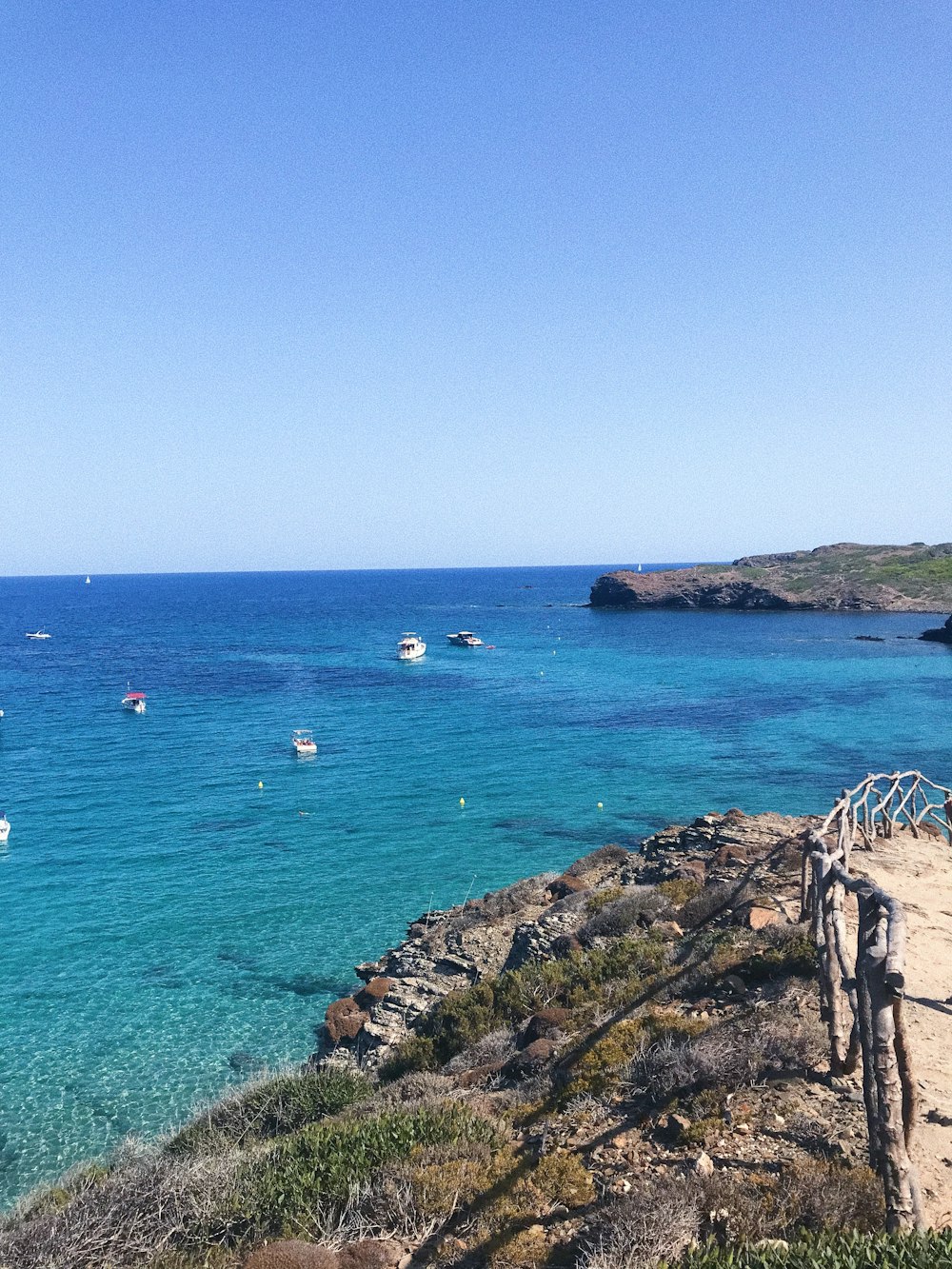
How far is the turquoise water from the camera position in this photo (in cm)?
1780

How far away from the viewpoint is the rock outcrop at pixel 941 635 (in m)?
81.2

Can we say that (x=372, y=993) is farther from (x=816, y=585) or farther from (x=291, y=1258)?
(x=816, y=585)

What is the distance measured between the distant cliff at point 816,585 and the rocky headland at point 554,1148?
113 meters

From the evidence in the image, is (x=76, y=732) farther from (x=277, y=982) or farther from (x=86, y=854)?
(x=277, y=982)

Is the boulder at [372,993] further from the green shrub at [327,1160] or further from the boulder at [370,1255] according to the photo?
the boulder at [370,1255]

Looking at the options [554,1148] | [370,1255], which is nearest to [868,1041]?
[554,1148]

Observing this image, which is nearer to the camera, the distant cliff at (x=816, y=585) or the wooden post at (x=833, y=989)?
the wooden post at (x=833, y=989)

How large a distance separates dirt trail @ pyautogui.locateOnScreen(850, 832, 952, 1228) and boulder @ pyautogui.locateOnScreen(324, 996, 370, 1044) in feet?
35.1

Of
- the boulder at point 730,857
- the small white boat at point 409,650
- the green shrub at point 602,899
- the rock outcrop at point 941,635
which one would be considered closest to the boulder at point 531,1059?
the green shrub at point 602,899

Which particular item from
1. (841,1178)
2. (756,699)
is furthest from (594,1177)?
(756,699)

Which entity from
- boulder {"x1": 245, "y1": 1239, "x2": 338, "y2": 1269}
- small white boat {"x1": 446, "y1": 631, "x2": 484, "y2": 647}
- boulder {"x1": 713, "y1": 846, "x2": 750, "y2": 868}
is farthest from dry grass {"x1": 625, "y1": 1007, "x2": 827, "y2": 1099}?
small white boat {"x1": 446, "y1": 631, "x2": 484, "y2": 647}

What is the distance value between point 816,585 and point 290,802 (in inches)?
4417

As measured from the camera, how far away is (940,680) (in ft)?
194

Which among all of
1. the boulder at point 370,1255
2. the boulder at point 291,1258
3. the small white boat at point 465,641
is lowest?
the boulder at point 370,1255
